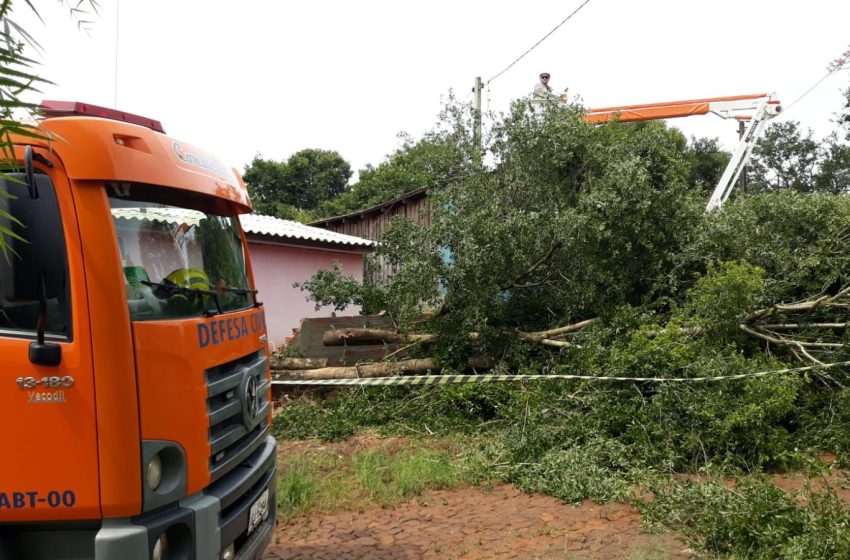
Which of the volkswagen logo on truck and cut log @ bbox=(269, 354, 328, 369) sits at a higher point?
the volkswagen logo on truck

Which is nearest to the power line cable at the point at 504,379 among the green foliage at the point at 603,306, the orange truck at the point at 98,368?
the green foliage at the point at 603,306

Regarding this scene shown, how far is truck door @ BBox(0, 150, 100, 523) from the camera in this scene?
2559mm

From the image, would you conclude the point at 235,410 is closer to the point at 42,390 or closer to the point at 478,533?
the point at 42,390

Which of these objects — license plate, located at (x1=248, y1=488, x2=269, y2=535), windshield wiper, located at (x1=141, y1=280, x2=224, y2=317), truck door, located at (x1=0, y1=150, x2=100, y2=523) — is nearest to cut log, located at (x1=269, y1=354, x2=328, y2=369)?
license plate, located at (x1=248, y1=488, x2=269, y2=535)

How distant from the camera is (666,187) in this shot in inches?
331

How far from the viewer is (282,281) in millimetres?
13391

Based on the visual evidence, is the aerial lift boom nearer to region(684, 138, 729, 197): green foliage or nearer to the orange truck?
the orange truck

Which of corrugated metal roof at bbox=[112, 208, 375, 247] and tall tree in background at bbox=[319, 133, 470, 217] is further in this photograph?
tall tree in background at bbox=[319, 133, 470, 217]

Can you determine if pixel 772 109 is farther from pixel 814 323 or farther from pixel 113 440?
pixel 113 440

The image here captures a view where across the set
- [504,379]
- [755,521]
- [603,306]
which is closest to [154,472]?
[755,521]

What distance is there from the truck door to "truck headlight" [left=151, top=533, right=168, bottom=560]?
273 millimetres

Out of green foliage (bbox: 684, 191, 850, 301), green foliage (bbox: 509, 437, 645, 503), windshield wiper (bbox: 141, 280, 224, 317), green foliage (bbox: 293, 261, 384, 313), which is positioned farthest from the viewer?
green foliage (bbox: 293, 261, 384, 313)

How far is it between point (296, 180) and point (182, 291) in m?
34.1

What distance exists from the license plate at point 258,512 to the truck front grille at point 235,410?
275mm
